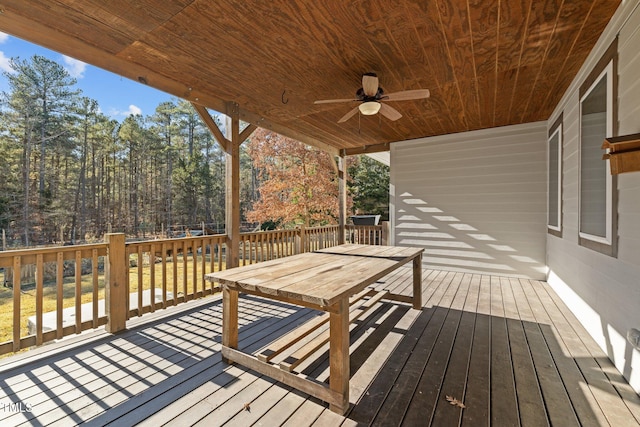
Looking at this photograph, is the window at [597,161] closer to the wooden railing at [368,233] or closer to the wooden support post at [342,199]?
the wooden railing at [368,233]

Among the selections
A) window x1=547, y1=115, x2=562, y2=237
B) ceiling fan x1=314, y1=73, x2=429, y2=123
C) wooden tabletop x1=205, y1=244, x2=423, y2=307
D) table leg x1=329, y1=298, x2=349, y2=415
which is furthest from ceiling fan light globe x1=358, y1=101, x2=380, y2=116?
window x1=547, y1=115, x2=562, y2=237

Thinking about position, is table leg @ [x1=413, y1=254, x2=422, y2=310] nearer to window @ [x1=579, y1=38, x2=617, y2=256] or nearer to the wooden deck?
the wooden deck

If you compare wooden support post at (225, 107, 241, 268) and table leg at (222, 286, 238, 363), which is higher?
wooden support post at (225, 107, 241, 268)

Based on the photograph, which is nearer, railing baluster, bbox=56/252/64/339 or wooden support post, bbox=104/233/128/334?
railing baluster, bbox=56/252/64/339

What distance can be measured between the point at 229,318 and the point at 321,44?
2.57m

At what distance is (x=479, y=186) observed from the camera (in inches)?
212

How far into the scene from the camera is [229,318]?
2.14 meters

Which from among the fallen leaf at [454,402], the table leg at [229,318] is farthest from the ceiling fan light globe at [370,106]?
the fallen leaf at [454,402]

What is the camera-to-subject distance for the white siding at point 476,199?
4.91 m

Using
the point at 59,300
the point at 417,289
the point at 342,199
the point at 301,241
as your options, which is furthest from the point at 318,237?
the point at 59,300

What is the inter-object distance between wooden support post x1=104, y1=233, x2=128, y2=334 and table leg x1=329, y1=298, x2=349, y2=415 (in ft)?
7.48

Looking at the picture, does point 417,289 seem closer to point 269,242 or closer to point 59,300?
point 269,242

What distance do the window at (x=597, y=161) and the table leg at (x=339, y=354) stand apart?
7.58ft

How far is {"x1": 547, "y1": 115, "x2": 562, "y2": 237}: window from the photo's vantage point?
3926 millimetres
